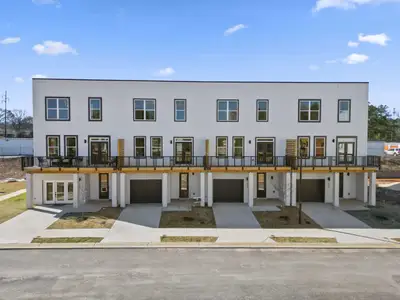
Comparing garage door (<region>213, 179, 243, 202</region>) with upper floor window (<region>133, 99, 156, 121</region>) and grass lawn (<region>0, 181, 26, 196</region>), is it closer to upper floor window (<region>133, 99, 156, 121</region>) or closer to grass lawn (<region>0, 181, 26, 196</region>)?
upper floor window (<region>133, 99, 156, 121</region>)

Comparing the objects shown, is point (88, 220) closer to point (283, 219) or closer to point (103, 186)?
point (103, 186)

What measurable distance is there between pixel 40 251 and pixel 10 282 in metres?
2.61

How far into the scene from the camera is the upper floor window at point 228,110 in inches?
779

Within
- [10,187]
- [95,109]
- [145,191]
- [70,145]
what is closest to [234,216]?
[145,191]

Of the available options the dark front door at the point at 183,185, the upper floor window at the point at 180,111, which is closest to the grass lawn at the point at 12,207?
the dark front door at the point at 183,185

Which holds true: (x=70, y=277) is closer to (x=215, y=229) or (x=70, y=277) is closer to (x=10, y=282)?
(x=10, y=282)

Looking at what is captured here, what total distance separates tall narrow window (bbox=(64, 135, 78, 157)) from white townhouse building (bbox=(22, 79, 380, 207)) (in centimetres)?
6

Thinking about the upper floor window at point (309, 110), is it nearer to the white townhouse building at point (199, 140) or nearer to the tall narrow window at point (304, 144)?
the white townhouse building at point (199, 140)

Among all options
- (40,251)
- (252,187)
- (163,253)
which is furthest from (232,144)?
(40,251)

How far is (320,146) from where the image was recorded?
20.2 metres

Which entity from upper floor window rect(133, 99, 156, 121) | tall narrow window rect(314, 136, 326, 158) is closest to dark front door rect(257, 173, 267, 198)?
tall narrow window rect(314, 136, 326, 158)

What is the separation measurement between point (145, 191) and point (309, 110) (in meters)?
12.1

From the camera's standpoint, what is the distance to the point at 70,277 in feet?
29.5

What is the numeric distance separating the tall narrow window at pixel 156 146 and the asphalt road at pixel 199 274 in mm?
9076
